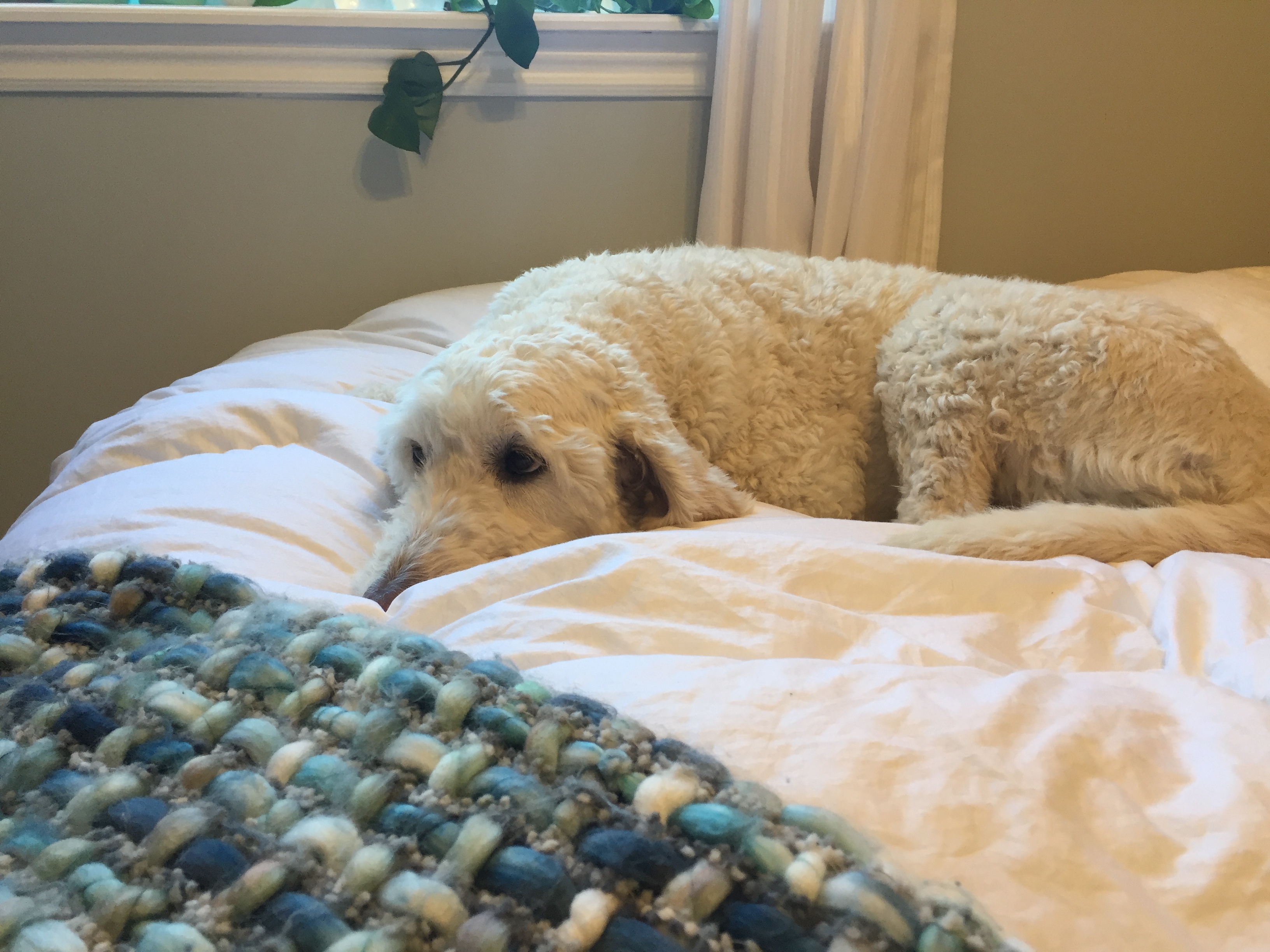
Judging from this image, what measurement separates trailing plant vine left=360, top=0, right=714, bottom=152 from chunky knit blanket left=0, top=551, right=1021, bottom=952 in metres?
1.76

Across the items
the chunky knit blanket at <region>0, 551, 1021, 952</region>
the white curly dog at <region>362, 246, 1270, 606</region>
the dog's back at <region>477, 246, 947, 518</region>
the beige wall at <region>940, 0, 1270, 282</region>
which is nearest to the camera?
the chunky knit blanket at <region>0, 551, 1021, 952</region>

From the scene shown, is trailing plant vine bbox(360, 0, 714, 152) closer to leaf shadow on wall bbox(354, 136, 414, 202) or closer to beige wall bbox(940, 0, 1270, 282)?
leaf shadow on wall bbox(354, 136, 414, 202)

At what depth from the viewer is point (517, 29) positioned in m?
2.05

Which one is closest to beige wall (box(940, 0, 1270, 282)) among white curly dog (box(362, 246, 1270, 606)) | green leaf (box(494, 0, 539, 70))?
white curly dog (box(362, 246, 1270, 606))

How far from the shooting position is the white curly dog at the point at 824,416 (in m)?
1.16

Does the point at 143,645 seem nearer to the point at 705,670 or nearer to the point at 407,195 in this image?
the point at 705,670

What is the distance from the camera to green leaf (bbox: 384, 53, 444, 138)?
207 cm

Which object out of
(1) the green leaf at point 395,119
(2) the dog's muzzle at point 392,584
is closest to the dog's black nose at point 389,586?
(2) the dog's muzzle at point 392,584

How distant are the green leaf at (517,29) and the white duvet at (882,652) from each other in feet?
3.79

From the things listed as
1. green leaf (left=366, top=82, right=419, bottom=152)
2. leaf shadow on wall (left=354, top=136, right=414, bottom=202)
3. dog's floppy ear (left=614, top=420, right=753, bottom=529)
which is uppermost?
green leaf (left=366, top=82, right=419, bottom=152)

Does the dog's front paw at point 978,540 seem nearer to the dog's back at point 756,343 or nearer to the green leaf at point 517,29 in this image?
the dog's back at point 756,343

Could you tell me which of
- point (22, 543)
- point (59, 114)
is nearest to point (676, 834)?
point (22, 543)

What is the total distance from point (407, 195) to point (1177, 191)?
233 centimetres

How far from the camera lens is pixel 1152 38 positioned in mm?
2463
